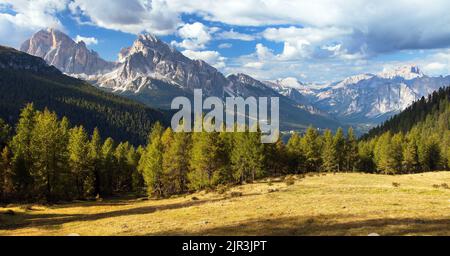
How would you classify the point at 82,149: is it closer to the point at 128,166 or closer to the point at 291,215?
the point at 128,166

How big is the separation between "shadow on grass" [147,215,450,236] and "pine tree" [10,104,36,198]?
143 feet

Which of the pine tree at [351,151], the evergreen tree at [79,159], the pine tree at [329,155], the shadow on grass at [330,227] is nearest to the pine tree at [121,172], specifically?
the evergreen tree at [79,159]

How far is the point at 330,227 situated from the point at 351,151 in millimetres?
103066

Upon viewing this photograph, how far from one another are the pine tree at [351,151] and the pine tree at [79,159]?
3021 inches

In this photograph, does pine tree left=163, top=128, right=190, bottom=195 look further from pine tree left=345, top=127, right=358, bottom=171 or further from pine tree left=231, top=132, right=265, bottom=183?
pine tree left=345, top=127, right=358, bottom=171

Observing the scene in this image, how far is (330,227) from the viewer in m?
19.8

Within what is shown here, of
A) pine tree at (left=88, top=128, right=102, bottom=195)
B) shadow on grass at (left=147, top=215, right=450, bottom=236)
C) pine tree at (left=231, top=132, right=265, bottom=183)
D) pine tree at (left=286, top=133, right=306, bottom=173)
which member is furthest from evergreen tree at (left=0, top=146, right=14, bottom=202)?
pine tree at (left=286, top=133, right=306, bottom=173)

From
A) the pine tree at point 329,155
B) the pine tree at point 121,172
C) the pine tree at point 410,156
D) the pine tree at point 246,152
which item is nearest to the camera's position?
the pine tree at point 246,152

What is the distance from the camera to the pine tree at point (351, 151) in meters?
115

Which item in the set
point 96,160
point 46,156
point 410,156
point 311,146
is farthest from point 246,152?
point 410,156

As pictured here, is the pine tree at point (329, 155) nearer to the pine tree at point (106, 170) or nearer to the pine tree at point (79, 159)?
the pine tree at point (106, 170)

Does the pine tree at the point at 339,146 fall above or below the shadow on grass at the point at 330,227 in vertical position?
above

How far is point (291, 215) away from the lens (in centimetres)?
2523
